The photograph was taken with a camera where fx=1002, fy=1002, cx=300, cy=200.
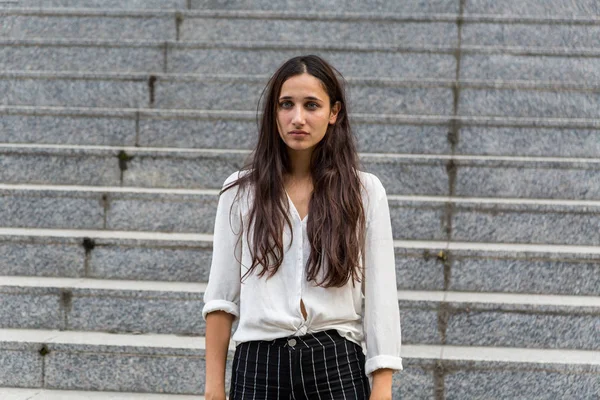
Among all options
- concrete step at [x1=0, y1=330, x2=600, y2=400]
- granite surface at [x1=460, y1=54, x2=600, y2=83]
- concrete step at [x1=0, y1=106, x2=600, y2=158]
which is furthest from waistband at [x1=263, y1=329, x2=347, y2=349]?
granite surface at [x1=460, y1=54, x2=600, y2=83]

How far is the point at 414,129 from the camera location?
6.52m

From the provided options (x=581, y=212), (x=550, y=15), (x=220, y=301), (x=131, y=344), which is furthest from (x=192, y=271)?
(x=550, y=15)

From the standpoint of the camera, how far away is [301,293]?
268 cm

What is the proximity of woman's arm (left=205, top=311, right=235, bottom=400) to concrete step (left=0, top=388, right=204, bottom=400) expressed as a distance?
2170 millimetres

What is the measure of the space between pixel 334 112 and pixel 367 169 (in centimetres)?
321

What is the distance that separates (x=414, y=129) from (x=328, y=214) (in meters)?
3.90

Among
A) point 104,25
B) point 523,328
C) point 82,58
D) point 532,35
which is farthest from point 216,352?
point 104,25

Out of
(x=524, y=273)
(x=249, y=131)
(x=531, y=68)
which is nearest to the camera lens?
(x=524, y=273)

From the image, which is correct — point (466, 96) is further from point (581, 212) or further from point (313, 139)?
point (313, 139)

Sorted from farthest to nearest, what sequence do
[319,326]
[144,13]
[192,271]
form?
[144,13] → [192,271] → [319,326]

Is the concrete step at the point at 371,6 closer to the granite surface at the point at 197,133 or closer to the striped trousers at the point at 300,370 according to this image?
the granite surface at the point at 197,133

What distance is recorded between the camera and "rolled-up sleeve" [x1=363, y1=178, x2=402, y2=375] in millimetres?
2707

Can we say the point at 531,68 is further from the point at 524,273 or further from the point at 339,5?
the point at 524,273

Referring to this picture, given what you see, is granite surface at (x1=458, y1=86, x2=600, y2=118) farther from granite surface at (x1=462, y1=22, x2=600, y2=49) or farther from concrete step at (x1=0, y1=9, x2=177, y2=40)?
concrete step at (x1=0, y1=9, x2=177, y2=40)
